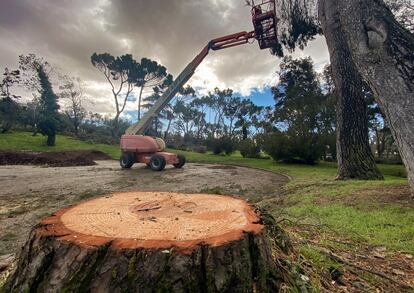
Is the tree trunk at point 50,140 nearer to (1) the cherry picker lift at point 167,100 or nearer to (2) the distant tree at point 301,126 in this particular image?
(1) the cherry picker lift at point 167,100

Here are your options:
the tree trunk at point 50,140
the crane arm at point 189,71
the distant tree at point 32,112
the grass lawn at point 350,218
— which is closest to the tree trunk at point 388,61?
the grass lawn at point 350,218

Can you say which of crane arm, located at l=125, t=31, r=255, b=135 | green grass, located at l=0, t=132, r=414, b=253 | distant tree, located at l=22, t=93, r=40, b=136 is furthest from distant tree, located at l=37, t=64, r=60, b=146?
green grass, located at l=0, t=132, r=414, b=253

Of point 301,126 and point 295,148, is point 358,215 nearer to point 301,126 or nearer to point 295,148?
point 295,148

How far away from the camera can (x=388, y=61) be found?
11.6 feet

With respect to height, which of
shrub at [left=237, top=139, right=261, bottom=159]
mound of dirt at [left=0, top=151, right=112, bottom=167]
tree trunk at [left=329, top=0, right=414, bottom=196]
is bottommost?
mound of dirt at [left=0, top=151, right=112, bottom=167]

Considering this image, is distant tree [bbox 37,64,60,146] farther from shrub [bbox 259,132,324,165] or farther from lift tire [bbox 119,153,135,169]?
shrub [bbox 259,132,324,165]

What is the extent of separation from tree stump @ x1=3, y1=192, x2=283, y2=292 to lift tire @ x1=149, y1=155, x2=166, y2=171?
968 cm

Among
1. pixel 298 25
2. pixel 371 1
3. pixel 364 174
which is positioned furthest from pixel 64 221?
pixel 298 25

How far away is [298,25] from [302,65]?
15.1 m

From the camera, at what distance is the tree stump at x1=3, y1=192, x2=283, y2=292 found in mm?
1292

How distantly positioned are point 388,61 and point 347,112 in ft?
12.5

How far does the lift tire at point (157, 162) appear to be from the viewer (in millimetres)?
11320

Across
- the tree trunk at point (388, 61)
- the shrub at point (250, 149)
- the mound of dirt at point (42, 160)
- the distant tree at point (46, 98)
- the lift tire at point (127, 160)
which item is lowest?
the mound of dirt at point (42, 160)

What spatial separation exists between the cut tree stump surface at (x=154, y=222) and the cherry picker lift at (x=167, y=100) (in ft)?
30.7
